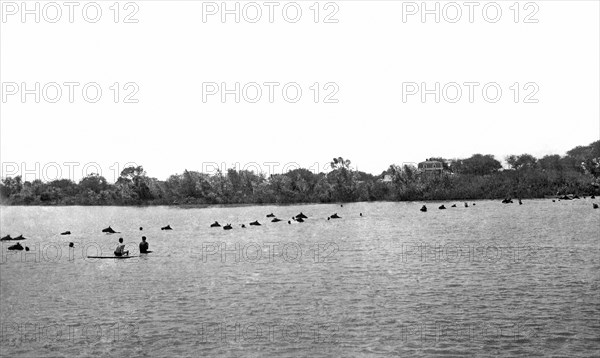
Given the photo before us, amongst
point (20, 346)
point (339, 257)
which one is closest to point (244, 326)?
point (20, 346)

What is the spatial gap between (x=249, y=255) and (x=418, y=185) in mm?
142935

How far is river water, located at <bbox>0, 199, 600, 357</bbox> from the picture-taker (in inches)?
1008

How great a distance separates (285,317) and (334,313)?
2.79m

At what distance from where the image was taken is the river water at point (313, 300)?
25.6 metres

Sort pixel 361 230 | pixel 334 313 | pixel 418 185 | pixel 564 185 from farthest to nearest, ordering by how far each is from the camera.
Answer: pixel 418 185, pixel 564 185, pixel 361 230, pixel 334 313

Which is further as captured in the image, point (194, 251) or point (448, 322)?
point (194, 251)

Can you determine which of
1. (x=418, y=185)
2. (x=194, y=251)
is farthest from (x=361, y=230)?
(x=418, y=185)

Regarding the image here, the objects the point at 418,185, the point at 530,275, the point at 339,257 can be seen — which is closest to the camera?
the point at 530,275

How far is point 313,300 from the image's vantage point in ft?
115

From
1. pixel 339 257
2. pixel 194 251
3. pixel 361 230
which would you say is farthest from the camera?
pixel 361 230

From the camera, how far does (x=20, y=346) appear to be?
26.2m

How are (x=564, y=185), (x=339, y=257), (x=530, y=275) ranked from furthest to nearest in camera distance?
(x=564, y=185) < (x=339, y=257) < (x=530, y=275)

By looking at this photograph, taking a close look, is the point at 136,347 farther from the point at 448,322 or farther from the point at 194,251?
the point at 194,251

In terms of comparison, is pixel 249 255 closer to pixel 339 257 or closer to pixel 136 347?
pixel 339 257
